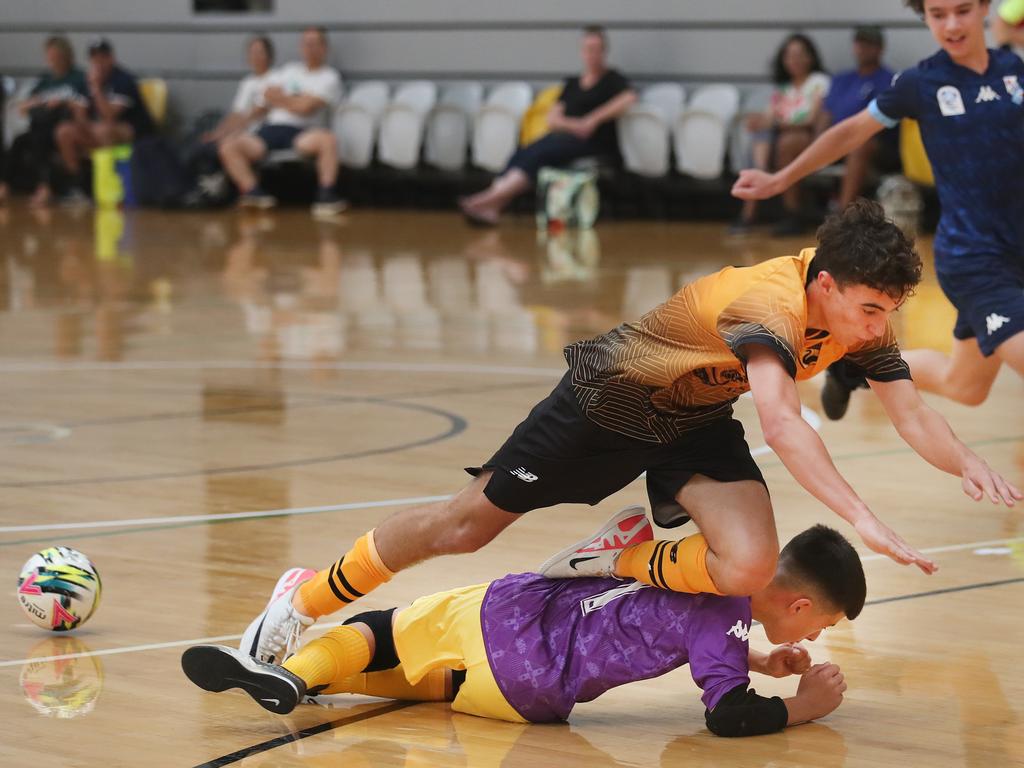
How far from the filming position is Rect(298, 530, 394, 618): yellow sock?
376 centimetres

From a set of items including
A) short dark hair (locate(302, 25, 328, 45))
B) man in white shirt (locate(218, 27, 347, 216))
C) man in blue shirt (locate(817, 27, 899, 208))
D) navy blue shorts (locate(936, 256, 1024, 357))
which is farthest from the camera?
short dark hair (locate(302, 25, 328, 45))

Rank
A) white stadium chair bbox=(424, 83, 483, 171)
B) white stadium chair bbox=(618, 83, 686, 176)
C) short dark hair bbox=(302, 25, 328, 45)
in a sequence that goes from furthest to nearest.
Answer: short dark hair bbox=(302, 25, 328, 45), white stadium chair bbox=(424, 83, 483, 171), white stadium chair bbox=(618, 83, 686, 176)

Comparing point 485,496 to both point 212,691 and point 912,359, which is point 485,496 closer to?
point 212,691

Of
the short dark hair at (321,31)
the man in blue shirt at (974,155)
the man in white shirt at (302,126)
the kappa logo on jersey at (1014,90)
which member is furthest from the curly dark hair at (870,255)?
the short dark hair at (321,31)

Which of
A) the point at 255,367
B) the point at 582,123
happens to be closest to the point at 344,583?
the point at 255,367

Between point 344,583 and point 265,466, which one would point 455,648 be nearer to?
point 344,583

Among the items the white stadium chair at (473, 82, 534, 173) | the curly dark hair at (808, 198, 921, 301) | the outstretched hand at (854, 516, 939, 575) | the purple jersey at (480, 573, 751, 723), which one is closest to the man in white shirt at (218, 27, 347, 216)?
the white stadium chair at (473, 82, 534, 173)

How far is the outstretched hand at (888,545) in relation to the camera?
3.01 metres

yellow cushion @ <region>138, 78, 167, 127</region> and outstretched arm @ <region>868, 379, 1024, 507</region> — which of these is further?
yellow cushion @ <region>138, 78, 167, 127</region>

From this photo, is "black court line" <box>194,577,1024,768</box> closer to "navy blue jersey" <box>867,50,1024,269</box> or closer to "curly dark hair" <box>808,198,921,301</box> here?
"curly dark hair" <box>808,198,921,301</box>

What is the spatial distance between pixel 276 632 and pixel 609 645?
27.5 inches

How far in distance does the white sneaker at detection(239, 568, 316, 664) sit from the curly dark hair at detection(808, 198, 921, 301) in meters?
1.30

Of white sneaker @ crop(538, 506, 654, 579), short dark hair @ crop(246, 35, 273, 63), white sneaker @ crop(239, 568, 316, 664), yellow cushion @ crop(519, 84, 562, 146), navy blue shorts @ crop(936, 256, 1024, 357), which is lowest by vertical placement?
yellow cushion @ crop(519, 84, 562, 146)

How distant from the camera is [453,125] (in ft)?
53.4
